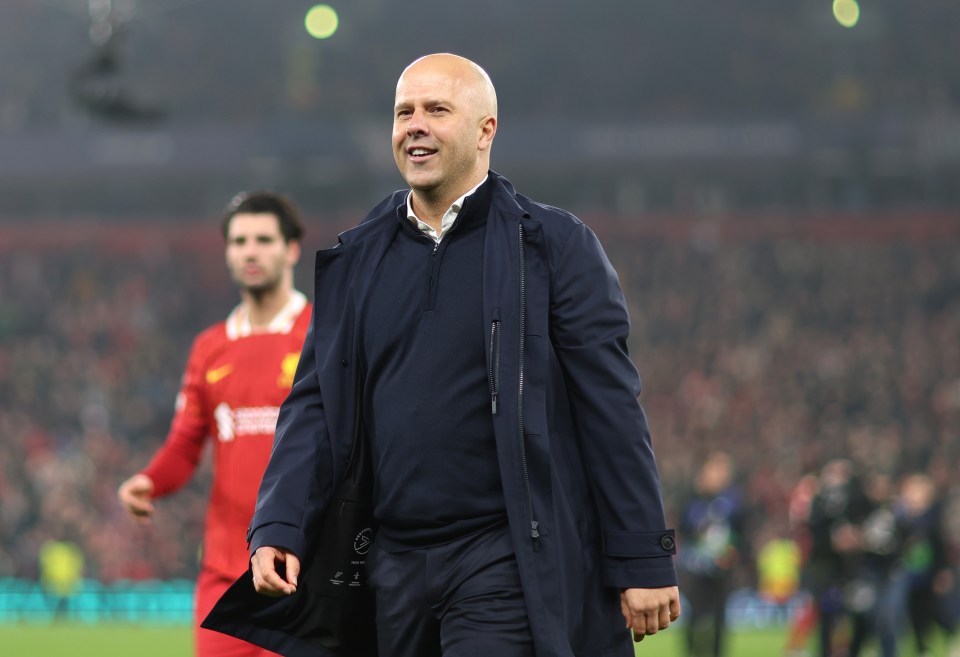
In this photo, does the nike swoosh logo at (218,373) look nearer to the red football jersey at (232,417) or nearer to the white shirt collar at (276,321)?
the red football jersey at (232,417)

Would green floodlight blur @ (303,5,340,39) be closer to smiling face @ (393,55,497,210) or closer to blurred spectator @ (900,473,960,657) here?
blurred spectator @ (900,473,960,657)

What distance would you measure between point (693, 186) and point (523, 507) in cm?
3250

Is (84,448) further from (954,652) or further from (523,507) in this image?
(523,507)

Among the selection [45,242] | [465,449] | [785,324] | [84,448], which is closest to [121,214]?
[45,242]

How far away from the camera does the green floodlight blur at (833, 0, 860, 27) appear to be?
3381 cm

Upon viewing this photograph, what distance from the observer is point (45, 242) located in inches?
1379

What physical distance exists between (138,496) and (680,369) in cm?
2303

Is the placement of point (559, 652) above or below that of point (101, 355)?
below

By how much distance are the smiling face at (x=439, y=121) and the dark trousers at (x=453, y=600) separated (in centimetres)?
93

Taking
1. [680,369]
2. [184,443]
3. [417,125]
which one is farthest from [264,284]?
[680,369]

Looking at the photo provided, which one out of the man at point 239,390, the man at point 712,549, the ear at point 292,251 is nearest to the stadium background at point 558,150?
the man at point 712,549

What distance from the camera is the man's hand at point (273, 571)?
362cm

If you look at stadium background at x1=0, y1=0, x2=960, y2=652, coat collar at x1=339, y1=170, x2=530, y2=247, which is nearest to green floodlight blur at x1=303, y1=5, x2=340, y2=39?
stadium background at x1=0, y1=0, x2=960, y2=652

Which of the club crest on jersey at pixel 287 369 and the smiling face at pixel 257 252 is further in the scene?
the smiling face at pixel 257 252
